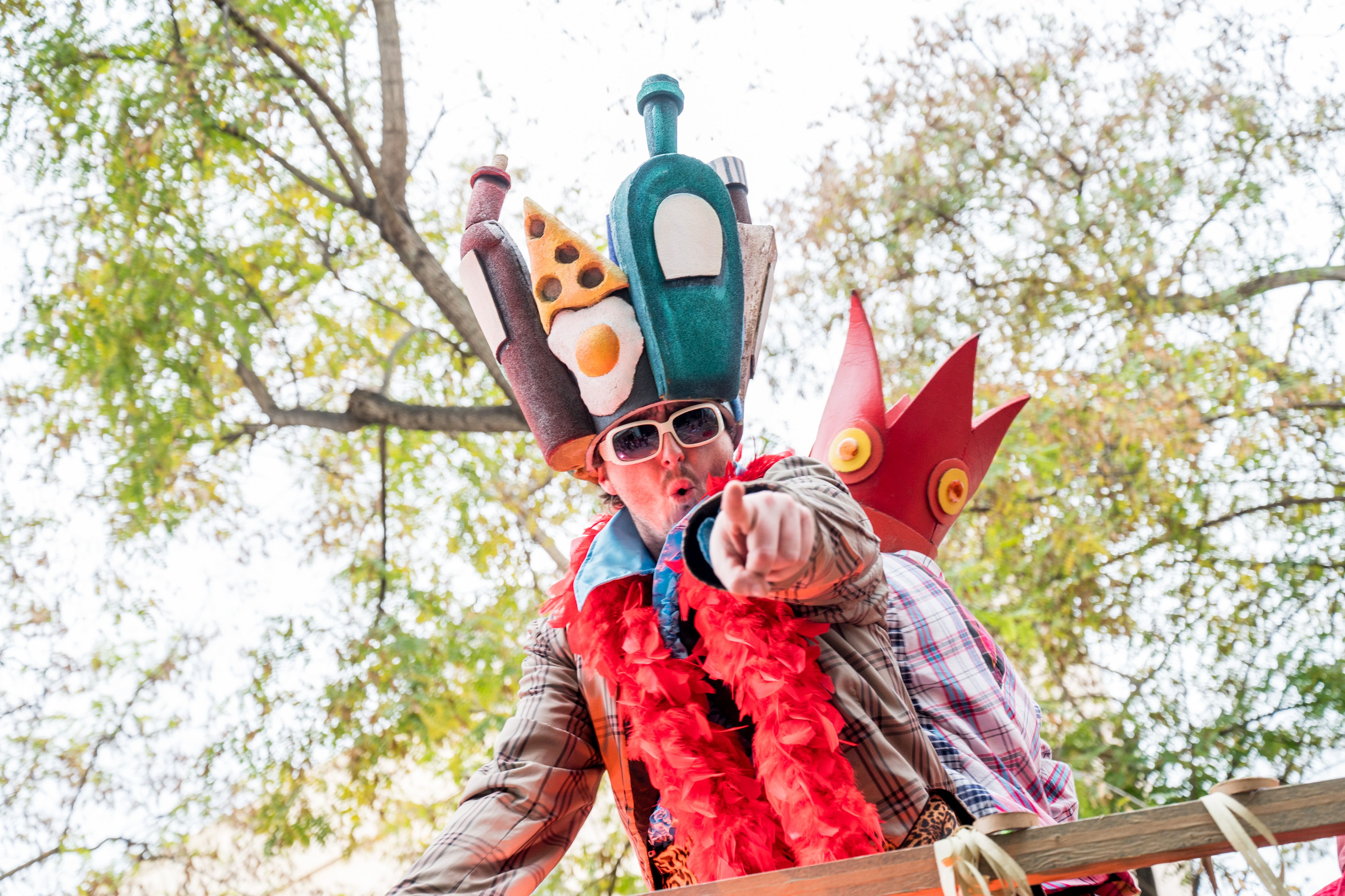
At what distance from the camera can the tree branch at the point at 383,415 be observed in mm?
4086

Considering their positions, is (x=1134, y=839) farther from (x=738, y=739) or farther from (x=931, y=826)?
(x=738, y=739)

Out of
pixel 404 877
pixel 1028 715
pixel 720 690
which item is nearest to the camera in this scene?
pixel 404 877

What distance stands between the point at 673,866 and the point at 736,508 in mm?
897

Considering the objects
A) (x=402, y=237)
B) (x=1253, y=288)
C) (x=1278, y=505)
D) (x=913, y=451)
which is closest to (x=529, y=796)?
(x=913, y=451)

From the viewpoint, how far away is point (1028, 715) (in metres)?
1.71

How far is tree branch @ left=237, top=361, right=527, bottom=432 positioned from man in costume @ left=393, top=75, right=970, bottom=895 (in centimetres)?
228

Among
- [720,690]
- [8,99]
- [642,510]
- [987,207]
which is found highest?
[8,99]

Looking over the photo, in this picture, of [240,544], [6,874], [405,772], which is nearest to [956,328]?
[405,772]

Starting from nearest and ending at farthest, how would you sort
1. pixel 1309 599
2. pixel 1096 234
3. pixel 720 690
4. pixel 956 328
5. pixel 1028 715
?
1. pixel 720 690
2. pixel 1028 715
3. pixel 1309 599
4. pixel 1096 234
5. pixel 956 328

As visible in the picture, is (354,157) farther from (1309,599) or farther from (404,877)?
(1309,599)

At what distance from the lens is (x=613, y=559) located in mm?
1646

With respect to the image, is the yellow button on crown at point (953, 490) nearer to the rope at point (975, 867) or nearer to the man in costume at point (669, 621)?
the man in costume at point (669, 621)

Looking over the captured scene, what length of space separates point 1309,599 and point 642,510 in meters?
3.16

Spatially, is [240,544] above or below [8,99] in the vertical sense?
below
